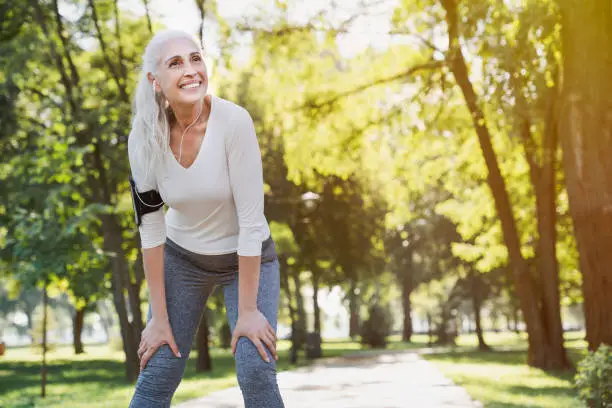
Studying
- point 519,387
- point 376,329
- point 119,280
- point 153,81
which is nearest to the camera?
point 153,81

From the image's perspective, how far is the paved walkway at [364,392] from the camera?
10.2 meters

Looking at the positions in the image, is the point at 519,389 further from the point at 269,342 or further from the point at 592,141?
the point at 269,342

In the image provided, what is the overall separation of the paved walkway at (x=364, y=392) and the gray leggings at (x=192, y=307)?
23.1 ft

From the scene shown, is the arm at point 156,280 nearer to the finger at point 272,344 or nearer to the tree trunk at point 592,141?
the finger at point 272,344

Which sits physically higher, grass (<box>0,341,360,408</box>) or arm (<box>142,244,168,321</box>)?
arm (<box>142,244,168,321</box>)

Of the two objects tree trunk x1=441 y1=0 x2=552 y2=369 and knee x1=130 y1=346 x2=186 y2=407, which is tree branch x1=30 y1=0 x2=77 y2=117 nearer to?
tree trunk x1=441 y1=0 x2=552 y2=369

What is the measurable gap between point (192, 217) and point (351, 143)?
15588mm

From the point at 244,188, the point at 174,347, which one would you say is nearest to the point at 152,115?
the point at 244,188

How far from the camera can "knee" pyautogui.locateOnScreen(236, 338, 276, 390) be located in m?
2.88

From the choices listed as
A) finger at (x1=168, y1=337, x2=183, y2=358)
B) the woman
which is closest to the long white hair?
the woman

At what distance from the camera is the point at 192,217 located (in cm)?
314

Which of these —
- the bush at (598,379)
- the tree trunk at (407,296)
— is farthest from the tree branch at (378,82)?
the tree trunk at (407,296)

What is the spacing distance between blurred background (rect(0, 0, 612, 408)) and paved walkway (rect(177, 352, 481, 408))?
0.58 metres

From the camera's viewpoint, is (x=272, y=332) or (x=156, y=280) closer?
(x=272, y=332)
